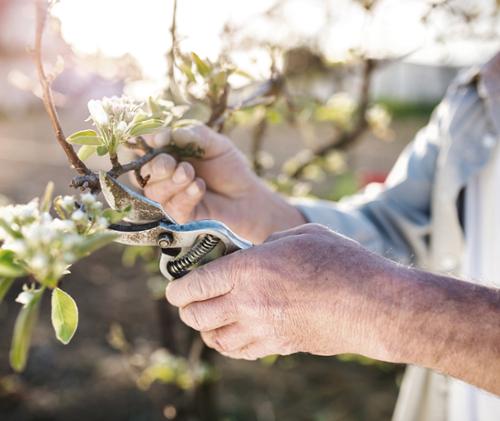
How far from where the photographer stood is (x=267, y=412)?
2998 millimetres

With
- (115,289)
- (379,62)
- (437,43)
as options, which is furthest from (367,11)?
(115,289)

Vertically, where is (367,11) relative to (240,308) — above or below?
above

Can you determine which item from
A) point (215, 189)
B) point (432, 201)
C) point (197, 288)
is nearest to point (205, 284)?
point (197, 288)

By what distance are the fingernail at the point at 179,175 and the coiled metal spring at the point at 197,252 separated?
283 millimetres

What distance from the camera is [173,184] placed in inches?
56.6

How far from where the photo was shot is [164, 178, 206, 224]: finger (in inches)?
58.4

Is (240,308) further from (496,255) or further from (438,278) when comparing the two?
(496,255)

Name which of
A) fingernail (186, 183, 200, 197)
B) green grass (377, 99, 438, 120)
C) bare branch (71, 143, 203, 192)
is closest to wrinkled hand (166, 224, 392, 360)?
bare branch (71, 143, 203, 192)

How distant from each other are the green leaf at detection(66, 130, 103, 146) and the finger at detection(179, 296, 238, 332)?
1.22 ft

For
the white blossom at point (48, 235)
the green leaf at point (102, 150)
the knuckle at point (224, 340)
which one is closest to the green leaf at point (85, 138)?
the green leaf at point (102, 150)

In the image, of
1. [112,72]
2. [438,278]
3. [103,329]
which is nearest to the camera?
[438,278]

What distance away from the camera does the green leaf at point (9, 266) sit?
791mm

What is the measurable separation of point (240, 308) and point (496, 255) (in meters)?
1.01

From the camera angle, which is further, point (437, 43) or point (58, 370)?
point (58, 370)
